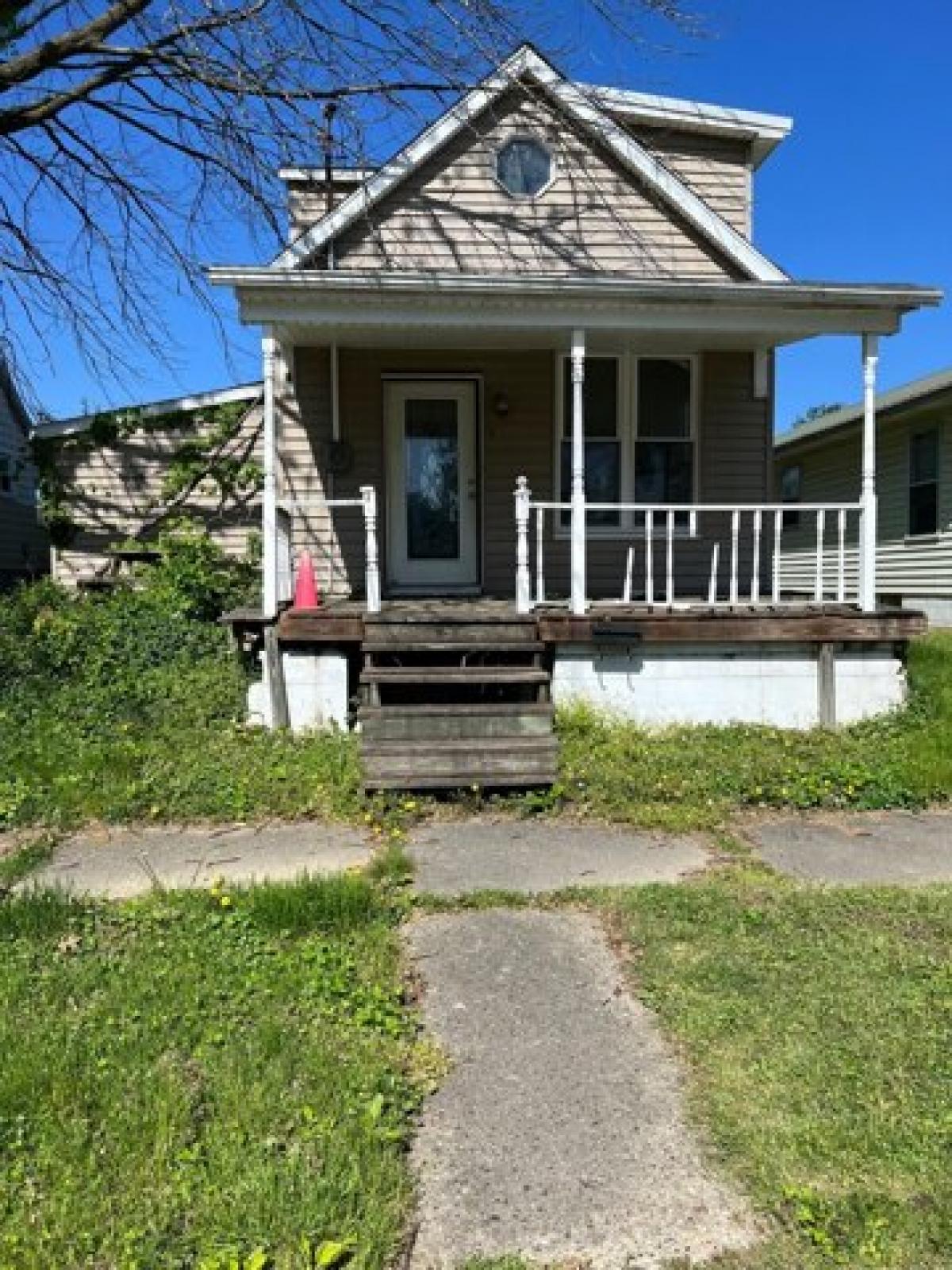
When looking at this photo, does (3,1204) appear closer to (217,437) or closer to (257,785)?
(257,785)

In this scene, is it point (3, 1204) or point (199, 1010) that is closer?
point (3, 1204)

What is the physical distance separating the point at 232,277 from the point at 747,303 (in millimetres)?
3956

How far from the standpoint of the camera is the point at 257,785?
548cm

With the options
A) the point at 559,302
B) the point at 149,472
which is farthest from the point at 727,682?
the point at 149,472

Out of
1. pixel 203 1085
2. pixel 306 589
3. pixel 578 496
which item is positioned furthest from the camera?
pixel 306 589

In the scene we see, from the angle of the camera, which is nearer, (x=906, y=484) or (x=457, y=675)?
(x=457, y=675)

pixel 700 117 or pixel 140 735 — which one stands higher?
pixel 700 117

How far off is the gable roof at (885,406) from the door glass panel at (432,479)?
506 cm

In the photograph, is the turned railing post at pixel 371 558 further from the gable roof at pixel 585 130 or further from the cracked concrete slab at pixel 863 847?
the cracked concrete slab at pixel 863 847

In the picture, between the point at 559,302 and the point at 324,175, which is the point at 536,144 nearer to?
the point at 324,175

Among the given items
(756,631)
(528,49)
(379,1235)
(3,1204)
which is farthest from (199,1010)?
(528,49)

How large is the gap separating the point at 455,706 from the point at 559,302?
3.24 meters

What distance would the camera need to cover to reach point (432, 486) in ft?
30.7

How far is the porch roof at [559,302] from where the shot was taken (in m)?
6.72
